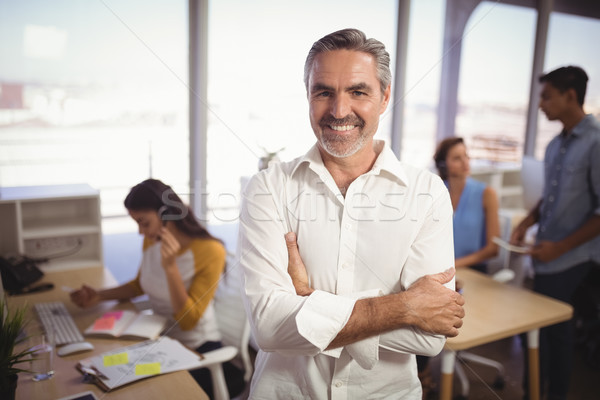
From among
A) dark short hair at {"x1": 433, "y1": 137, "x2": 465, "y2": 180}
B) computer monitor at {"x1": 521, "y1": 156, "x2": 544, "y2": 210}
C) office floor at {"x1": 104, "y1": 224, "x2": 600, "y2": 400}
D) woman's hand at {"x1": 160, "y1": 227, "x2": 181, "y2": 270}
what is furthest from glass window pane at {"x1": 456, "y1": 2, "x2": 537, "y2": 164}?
woman's hand at {"x1": 160, "y1": 227, "x2": 181, "y2": 270}

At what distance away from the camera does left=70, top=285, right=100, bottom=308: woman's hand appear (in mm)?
2037

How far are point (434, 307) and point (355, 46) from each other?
0.56 meters

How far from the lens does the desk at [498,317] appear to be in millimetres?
1785

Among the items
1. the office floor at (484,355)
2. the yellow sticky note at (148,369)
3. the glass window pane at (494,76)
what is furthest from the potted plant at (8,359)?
the glass window pane at (494,76)

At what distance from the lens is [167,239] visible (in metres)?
1.96

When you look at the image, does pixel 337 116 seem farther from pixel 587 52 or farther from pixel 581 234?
pixel 587 52

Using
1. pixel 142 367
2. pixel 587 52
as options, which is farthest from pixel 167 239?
pixel 587 52

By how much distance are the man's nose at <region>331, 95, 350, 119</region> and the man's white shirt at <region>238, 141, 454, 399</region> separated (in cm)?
17

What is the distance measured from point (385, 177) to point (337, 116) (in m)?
0.22

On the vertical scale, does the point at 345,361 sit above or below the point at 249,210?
below

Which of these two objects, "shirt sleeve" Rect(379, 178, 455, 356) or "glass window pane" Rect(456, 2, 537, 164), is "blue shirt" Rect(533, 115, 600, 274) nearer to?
"shirt sleeve" Rect(379, 178, 455, 356)

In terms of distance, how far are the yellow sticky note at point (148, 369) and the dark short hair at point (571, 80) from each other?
1.92 metres

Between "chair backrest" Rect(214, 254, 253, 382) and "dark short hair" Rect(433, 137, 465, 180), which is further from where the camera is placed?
"dark short hair" Rect(433, 137, 465, 180)

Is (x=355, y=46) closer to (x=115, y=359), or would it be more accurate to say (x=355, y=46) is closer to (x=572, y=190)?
(x=115, y=359)
